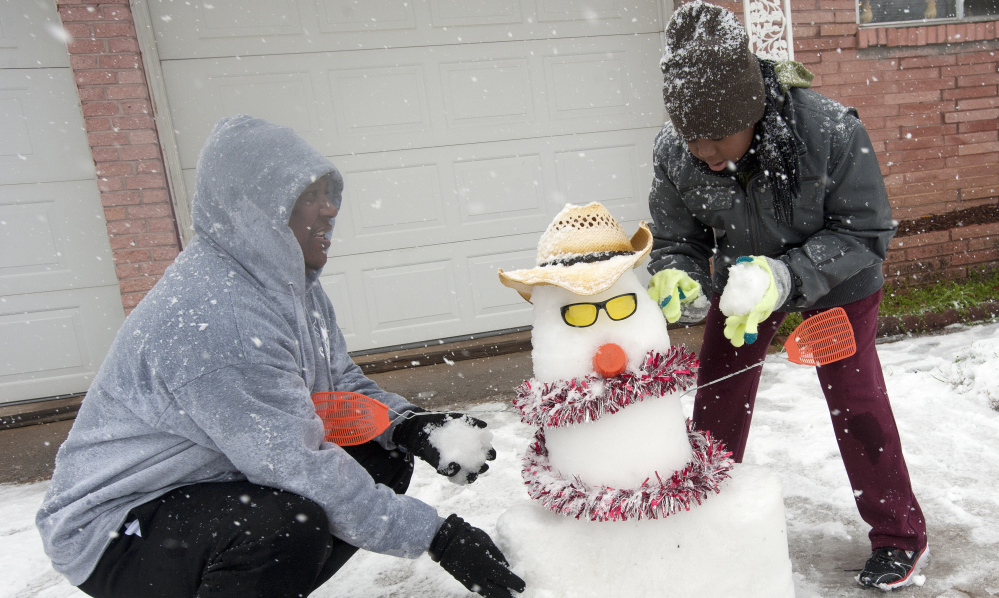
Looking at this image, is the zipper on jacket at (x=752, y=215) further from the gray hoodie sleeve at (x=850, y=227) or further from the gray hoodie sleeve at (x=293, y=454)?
the gray hoodie sleeve at (x=293, y=454)

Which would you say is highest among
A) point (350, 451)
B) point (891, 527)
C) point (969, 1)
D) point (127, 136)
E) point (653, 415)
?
point (969, 1)

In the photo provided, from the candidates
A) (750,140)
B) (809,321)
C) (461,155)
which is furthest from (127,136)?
(809,321)

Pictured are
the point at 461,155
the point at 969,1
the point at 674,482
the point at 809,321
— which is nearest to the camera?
the point at 674,482

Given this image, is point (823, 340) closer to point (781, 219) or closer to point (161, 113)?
point (781, 219)

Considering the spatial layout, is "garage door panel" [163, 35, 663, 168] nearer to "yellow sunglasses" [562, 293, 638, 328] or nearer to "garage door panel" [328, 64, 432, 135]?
"garage door panel" [328, 64, 432, 135]

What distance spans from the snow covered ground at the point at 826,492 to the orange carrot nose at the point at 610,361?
79 centimetres

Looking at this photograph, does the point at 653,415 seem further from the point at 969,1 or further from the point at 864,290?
the point at 969,1

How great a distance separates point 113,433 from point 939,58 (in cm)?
549

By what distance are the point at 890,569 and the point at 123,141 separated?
4.16m

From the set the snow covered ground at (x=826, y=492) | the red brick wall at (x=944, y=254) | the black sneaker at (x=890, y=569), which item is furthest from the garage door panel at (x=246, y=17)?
the red brick wall at (x=944, y=254)

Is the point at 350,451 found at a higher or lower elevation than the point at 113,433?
lower

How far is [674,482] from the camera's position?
1380 mm

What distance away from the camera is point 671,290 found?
61.8 inches

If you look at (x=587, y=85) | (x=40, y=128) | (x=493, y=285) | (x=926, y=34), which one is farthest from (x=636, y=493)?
(x=926, y=34)
